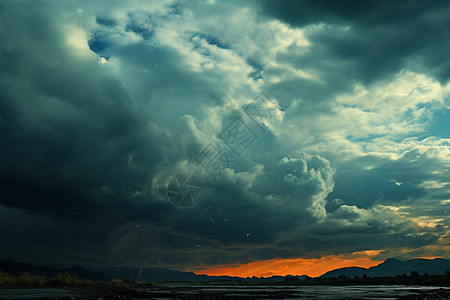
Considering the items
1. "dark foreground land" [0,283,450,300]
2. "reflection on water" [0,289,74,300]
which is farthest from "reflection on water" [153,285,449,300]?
"reflection on water" [0,289,74,300]

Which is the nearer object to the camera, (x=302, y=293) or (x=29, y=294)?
(x=29, y=294)

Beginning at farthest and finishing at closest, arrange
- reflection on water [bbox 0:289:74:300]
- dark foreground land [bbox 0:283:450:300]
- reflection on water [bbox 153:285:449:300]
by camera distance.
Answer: reflection on water [bbox 153:285:449:300] < dark foreground land [bbox 0:283:450:300] < reflection on water [bbox 0:289:74:300]

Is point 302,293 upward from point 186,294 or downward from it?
downward

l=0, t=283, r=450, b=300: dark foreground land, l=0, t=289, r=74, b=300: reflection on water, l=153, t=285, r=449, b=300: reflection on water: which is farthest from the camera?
l=153, t=285, r=449, b=300: reflection on water

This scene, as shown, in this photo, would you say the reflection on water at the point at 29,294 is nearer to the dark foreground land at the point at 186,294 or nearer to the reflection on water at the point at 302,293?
the dark foreground land at the point at 186,294

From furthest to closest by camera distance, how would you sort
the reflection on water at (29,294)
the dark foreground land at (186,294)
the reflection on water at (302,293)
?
the reflection on water at (302,293)
the dark foreground land at (186,294)
the reflection on water at (29,294)

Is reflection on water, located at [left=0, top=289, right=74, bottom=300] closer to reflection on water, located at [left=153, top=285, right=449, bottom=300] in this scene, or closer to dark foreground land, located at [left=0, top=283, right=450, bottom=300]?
dark foreground land, located at [left=0, top=283, right=450, bottom=300]

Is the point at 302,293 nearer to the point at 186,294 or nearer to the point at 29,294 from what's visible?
the point at 186,294

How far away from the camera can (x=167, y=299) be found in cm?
6431

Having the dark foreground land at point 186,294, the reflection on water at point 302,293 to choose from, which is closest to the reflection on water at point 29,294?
the dark foreground land at point 186,294

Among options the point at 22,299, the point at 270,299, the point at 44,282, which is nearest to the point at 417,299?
the point at 270,299

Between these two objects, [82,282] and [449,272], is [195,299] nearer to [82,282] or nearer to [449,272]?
[82,282]

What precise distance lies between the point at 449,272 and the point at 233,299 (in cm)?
16209

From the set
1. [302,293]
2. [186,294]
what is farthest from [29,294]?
[302,293]
